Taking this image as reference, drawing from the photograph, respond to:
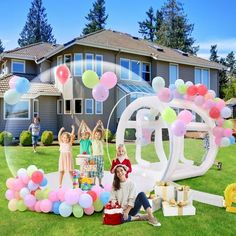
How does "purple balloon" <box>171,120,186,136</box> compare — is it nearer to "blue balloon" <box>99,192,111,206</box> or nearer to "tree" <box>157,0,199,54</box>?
"blue balloon" <box>99,192,111,206</box>

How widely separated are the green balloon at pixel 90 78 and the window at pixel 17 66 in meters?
17.6

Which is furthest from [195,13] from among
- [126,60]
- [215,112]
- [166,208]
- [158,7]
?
[166,208]

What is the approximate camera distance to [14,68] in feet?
76.9

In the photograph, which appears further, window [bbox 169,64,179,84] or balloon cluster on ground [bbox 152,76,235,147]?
window [bbox 169,64,179,84]

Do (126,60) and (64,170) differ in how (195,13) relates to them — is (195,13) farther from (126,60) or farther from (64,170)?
(64,170)

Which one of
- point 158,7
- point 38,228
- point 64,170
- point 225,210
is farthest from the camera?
point 158,7

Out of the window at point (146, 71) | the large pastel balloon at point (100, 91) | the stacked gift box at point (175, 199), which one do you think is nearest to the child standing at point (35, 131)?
the large pastel balloon at point (100, 91)

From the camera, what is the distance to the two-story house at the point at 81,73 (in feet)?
27.8

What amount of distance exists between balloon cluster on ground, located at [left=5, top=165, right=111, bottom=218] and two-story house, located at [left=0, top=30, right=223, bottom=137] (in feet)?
5.58

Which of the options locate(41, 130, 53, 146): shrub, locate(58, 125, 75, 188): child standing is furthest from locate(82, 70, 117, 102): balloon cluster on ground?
locate(41, 130, 53, 146): shrub

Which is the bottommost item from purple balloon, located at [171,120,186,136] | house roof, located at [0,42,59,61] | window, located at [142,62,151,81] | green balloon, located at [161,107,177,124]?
purple balloon, located at [171,120,186,136]

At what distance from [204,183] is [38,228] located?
500cm

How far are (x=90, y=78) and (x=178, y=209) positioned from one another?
3.07 metres

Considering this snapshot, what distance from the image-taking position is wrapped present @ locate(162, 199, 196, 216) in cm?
641
